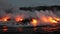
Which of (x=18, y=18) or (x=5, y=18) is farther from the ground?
(x=5, y=18)

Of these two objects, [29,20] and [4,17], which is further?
[4,17]

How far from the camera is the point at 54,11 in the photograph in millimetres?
28094

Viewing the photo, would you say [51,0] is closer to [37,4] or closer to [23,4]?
[37,4]

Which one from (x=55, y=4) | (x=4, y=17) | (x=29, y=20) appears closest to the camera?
(x=29, y=20)

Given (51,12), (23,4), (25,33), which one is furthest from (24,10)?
(25,33)

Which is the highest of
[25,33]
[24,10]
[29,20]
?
[24,10]

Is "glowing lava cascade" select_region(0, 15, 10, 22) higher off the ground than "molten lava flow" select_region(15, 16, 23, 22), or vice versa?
"glowing lava cascade" select_region(0, 15, 10, 22)

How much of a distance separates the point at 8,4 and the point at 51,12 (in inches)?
255

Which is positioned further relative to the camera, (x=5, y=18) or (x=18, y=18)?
(x=5, y=18)

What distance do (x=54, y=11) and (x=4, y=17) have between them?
7.43 metres

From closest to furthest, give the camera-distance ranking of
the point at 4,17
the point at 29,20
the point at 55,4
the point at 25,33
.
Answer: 1. the point at 25,33
2. the point at 29,20
3. the point at 4,17
4. the point at 55,4

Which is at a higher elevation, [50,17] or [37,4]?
[37,4]

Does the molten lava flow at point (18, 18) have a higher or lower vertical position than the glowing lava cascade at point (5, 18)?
lower

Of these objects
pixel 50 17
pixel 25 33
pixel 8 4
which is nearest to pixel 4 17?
pixel 8 4
